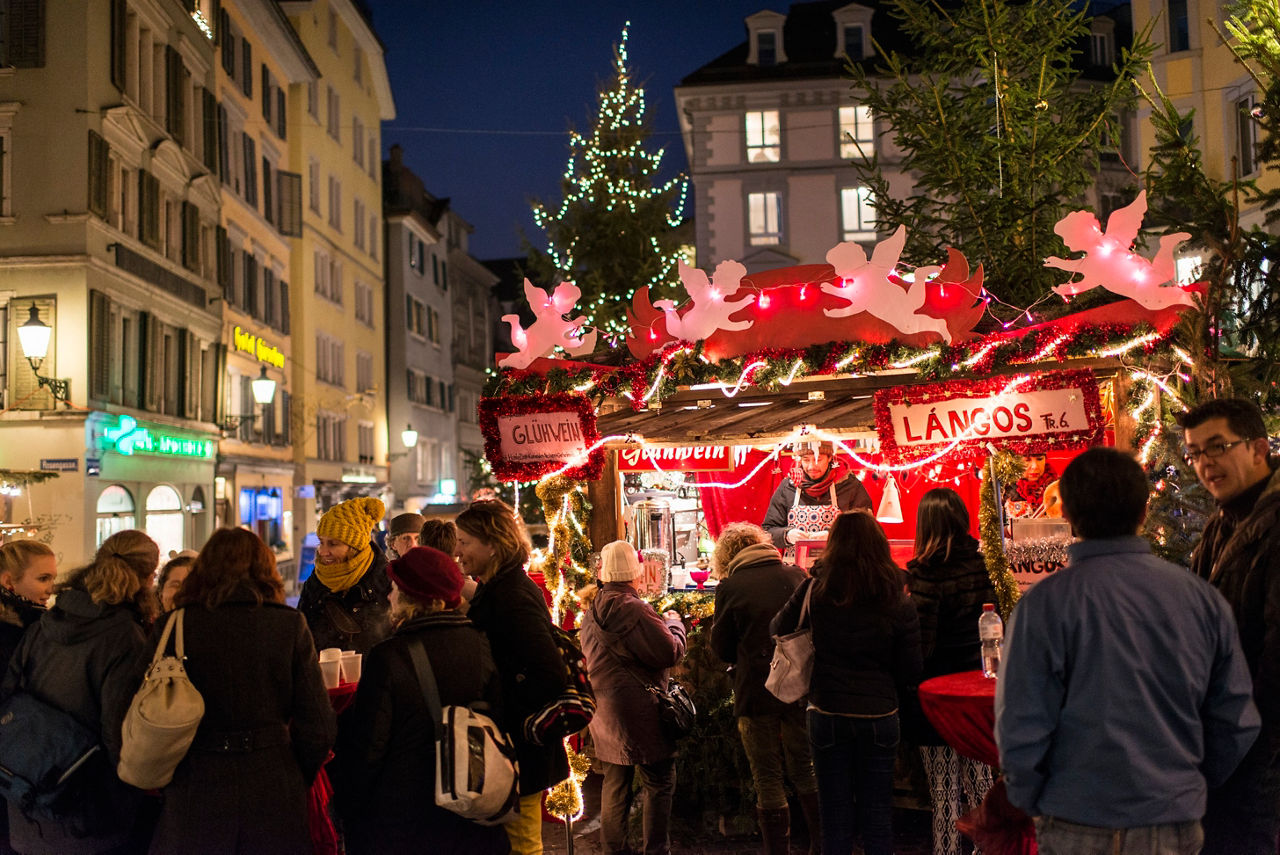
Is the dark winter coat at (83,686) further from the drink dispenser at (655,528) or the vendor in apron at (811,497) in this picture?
the drink dispenser at (655,528)

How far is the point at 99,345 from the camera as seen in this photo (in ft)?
68.7

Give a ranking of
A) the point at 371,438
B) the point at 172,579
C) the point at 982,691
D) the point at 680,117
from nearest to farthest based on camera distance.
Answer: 1. the point at 982,691
2. the point at 172,579
3. the point at 680,117
4. the point at 371,438

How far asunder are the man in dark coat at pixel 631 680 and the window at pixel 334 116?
3607cm

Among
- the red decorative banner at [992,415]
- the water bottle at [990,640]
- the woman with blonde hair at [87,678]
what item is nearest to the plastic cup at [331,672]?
the woman with blonde hair at [87,678]

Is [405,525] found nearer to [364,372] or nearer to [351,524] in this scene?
[351,524]

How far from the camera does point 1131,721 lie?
3.08 m

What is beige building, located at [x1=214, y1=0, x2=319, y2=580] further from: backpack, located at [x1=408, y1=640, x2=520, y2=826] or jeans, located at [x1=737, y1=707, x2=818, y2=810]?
backpack, located at [x1=408, y1=640, x2=520, y2=826]

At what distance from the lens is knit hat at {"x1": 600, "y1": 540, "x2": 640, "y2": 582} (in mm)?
6758

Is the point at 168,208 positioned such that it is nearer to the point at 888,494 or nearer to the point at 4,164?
the point at 4,164

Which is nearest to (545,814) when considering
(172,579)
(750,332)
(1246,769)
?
(172,579)

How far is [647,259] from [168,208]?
9.96 meters

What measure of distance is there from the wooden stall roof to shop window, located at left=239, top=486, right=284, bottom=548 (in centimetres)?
2112

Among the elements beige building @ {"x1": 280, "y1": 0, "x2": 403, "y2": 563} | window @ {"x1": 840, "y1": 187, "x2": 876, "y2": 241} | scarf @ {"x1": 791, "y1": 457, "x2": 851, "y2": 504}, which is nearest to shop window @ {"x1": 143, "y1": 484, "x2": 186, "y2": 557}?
beige building @ {"x1": 280, "y1": 0, "x2": 403, "y2": 563}

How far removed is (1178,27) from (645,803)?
928 inches
